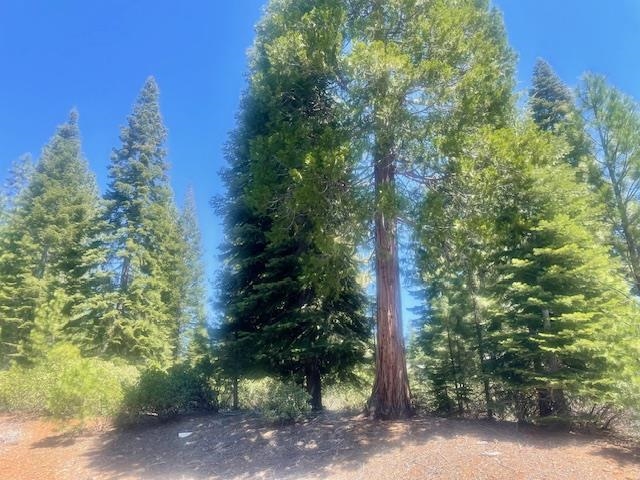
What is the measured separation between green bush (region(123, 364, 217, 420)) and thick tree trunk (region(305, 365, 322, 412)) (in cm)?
290

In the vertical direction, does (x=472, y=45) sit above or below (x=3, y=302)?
above

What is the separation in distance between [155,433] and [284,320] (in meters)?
3.89

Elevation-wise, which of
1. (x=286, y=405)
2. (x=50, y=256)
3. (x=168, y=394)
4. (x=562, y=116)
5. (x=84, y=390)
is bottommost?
(x=286, y=405)

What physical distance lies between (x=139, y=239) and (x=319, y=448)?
14516mm

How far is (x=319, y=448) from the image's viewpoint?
6.26 metres

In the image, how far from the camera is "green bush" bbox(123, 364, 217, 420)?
28.2 feet

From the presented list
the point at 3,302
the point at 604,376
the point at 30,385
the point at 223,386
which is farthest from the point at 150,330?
the point at 604,376

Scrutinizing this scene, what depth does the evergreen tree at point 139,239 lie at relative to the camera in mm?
15804

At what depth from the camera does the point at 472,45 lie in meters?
7.40

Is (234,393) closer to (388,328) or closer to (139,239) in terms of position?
(388,328)

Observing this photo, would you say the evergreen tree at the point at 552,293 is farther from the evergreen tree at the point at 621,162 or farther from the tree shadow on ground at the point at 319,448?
the evergreen tree at the point at 621,162

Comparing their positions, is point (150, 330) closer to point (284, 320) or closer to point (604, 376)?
point (284, 320)

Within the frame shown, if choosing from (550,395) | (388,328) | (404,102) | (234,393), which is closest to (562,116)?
(404,102)

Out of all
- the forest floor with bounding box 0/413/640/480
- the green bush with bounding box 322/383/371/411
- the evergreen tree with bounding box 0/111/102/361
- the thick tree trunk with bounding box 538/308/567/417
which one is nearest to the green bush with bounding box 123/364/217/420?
the forest floor with bounding box 0/413/640/480
